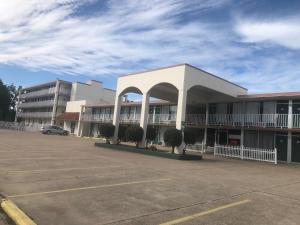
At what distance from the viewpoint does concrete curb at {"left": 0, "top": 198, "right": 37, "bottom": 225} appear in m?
5.46

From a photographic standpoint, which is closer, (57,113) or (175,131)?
(175,131)

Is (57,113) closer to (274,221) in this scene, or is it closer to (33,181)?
(33,181)

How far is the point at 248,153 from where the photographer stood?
2411cm

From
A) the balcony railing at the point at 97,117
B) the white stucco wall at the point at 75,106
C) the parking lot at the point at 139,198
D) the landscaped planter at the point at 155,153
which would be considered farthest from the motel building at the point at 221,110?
the white stucco wall at the point at 75,106

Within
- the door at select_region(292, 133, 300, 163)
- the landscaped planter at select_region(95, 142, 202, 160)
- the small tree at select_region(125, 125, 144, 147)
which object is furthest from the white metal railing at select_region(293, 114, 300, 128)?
the small tree at select_region(125, 125, 144, 147)

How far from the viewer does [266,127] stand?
24.3 m

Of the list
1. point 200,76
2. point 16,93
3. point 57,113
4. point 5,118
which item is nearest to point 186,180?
point 200,76

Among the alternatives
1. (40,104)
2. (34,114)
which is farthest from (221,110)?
(34,114)

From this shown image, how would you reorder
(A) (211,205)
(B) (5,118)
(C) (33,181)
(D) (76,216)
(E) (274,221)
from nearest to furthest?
(D) (76,216) → (E) (274,221) → (A) (211,205) → (C) (33,181) → (B) (5,118)

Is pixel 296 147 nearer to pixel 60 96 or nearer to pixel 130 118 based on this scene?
pixel 130 118

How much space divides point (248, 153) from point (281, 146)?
267 centimetres

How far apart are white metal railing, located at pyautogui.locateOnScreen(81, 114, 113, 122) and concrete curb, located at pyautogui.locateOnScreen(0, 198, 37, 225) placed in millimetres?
38347

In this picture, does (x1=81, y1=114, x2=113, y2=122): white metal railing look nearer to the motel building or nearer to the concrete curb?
the motel building

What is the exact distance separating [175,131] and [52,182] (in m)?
12.4
